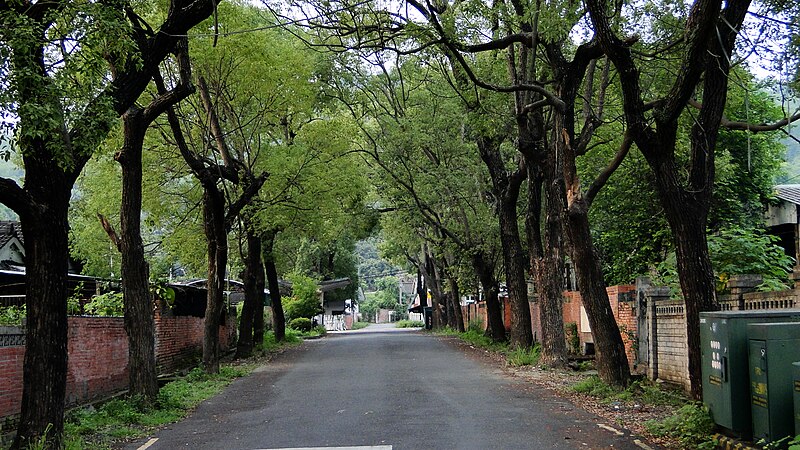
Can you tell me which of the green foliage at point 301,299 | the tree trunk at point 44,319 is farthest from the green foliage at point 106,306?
the green foliage at point 301,299

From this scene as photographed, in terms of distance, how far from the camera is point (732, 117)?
21.6 meters

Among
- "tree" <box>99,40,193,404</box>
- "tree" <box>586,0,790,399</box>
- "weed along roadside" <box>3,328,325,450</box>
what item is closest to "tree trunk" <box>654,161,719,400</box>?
"tree" <box>586,0,790,399</box>

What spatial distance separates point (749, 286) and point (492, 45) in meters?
5.99

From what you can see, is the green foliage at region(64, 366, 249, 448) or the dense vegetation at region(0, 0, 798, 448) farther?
the green foliage at region(64, 366, 249, 448)

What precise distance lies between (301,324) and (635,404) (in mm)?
37975

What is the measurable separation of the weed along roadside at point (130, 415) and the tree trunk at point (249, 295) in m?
7.79

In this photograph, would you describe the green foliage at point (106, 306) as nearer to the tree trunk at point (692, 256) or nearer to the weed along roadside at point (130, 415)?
the weed along roadside at point (130, 415)

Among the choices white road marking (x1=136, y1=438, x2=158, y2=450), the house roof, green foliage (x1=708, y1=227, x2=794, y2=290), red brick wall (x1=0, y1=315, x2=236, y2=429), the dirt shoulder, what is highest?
the house roof

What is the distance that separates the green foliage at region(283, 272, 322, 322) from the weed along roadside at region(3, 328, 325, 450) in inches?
1109

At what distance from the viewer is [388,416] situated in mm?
11562

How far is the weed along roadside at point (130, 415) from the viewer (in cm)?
1045

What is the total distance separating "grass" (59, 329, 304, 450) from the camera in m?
10.4

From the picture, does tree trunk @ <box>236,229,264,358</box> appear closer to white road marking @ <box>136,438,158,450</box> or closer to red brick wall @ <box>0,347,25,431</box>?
red brick wall @ <box>0,347,25,431</box>

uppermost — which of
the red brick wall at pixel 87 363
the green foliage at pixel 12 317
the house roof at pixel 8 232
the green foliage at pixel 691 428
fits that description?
the house roof at pixel 8 232
